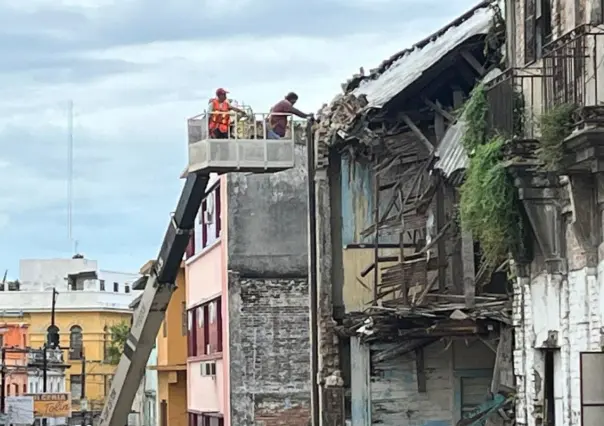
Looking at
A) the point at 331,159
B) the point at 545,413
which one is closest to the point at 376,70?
the point at 331,159

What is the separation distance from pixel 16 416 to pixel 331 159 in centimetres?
2575

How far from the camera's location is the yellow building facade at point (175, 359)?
1865 inches

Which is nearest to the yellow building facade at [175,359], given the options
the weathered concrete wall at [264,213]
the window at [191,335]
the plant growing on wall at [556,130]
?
the window at [191,335]

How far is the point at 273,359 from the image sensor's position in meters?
37.2

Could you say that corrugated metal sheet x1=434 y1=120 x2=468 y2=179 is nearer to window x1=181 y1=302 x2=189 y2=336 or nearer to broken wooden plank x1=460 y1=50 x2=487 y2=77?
broken wooden plank x1=460 y1=50 x2=487 y2=77

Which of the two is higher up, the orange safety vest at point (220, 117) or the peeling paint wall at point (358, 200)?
the orange safety vest at point (220, 117)

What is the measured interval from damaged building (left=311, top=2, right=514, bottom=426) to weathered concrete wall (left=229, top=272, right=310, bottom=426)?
8.57m

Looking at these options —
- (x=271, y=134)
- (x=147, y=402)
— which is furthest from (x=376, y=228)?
(x=147, y=402)

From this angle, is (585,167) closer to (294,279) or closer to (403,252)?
(403,252)

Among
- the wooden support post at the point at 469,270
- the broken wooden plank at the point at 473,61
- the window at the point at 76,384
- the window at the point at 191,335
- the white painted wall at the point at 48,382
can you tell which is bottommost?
the window at the point at 76,384

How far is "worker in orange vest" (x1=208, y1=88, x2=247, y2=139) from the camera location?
27078 mm

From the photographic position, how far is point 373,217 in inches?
1085

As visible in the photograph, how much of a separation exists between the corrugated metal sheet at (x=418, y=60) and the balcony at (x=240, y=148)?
5.44 feet

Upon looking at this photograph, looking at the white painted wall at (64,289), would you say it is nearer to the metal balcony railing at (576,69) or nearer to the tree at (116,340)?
the tree at (116,340)
